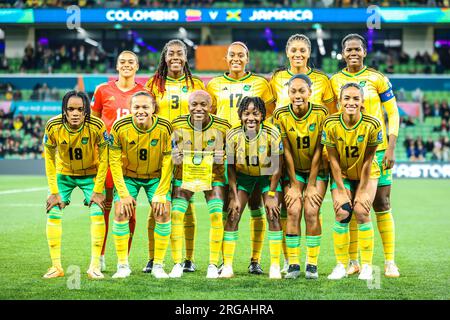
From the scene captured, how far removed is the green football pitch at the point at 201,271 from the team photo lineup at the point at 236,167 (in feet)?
0.92

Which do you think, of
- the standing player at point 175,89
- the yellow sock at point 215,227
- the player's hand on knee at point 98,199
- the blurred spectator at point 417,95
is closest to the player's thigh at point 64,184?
the player's hand on knee at point 98,199

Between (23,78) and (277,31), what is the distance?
12943 mm

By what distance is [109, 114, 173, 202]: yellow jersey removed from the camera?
21.3 ft

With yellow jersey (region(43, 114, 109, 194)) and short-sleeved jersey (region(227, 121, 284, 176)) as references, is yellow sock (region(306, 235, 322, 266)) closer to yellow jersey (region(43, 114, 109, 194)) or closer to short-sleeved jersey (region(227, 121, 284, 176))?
short-sleeved jersey (region(227, 121, 284, 176))

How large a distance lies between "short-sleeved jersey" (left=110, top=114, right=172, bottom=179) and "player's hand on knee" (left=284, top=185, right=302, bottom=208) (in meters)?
1.20

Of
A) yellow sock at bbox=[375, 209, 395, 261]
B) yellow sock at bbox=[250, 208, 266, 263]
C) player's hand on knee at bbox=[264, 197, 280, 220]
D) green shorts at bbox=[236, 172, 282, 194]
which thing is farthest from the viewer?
yellow sock at bbox=[250, 208, 266, 263]

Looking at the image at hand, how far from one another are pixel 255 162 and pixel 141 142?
43.2 inches

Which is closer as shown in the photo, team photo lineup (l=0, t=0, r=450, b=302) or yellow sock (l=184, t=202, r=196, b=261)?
team photo lineup (l=0, t=0, r=450, b=302)

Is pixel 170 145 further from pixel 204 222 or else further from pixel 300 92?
pixel 204 222

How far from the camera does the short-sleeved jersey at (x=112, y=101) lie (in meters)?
7.12

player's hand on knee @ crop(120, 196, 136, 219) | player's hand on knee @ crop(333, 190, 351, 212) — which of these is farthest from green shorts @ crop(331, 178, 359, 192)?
player's hand on knee @ crop(120, 196, 136, 219)

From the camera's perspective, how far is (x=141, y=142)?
6531 millimetres

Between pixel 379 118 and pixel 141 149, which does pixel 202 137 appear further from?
pixel 379 118

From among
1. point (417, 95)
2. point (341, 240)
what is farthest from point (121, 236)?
point (417, 95)
